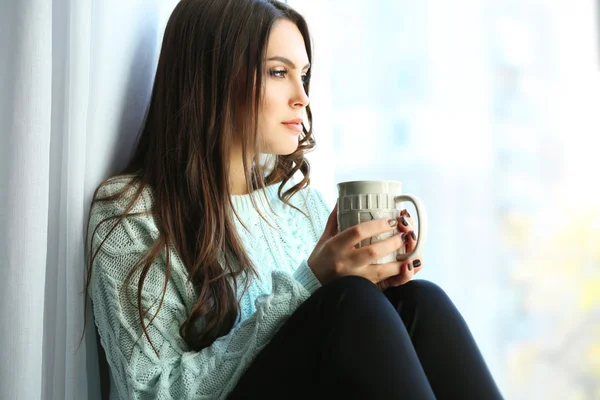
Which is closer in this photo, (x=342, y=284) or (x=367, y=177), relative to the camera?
(x=342, y=284)

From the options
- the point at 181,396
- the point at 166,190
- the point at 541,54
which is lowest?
the point at 181,396

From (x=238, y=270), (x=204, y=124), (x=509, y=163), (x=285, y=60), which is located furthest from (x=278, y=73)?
(x=509, y=163)

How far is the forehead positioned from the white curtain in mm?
242

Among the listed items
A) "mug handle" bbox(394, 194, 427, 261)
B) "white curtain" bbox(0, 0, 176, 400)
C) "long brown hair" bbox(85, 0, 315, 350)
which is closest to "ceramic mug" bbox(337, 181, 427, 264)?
"mug handle" bbox(394, 194, 427, 261)

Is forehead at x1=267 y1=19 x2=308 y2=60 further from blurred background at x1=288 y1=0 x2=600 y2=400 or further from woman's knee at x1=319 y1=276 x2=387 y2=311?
woman's knee at x1=319 y1=276 x2=387 y2=311

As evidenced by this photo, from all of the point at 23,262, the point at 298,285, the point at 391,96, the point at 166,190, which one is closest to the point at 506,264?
the point at 391,96

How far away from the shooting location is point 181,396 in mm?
854

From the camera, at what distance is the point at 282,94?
1053mm

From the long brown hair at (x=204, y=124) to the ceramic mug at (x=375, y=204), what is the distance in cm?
25

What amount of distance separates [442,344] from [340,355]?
0.71 feet

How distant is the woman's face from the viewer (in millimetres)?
1047

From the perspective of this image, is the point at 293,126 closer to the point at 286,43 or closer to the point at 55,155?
the point at 286,43

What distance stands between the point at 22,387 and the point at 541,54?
46.5 inches

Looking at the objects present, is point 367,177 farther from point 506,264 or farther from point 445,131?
point 506,264
